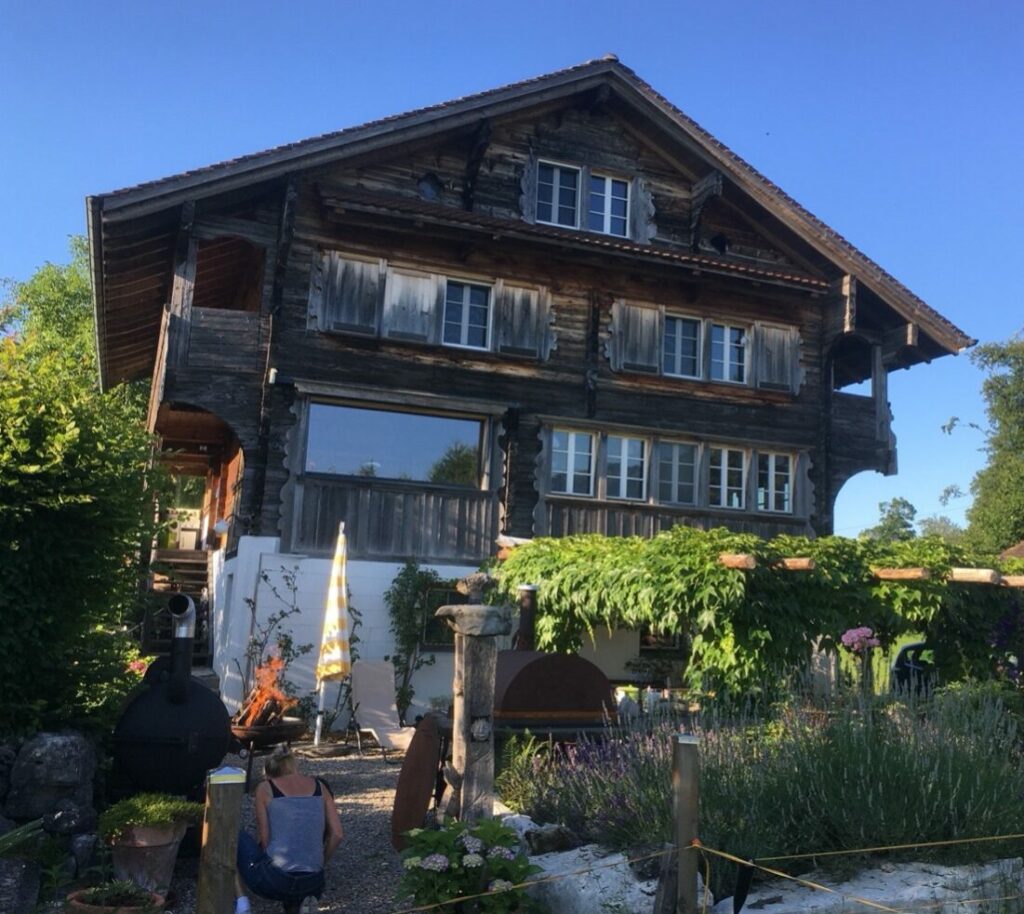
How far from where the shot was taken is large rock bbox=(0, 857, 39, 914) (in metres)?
5.49

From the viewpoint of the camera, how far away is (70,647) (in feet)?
24.2

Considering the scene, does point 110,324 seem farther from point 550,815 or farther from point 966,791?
point 966,791

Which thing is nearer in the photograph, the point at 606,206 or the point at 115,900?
the point at 115,900

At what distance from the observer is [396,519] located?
14.2m

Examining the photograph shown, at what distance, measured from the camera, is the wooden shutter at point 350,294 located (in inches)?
563

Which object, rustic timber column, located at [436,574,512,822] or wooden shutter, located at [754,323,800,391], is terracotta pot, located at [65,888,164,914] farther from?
wooden shutter, located at [754,323,800,391]

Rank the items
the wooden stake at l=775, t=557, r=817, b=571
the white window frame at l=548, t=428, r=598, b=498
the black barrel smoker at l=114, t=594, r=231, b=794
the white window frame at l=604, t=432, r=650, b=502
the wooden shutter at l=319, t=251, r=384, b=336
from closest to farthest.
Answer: the black barrel smoker at l=114, t=594, r=231, b=794 < the wooden stake at l=775, t=557, r=817, b=571 < the wooden shutter at l=319, t=251, r=384, b=336 < the white window frame at l=548, t=428, r=598, b=498 < the white window frame at l=604, t=432, r=650, b=502

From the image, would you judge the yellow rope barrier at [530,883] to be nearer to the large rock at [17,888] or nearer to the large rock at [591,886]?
the large rock at [591,886]

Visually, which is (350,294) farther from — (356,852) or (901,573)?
(356,852)

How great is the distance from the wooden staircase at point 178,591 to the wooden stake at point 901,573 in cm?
1008

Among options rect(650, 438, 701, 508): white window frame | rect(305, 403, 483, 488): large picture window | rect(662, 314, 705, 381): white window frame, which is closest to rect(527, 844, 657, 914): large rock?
rect(305, 403, 483, 488): large picture window

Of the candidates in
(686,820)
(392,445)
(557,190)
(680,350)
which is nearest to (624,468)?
(680,350)

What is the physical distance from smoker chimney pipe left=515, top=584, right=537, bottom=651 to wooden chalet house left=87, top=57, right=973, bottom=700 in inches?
141

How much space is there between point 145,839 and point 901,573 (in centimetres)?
862
